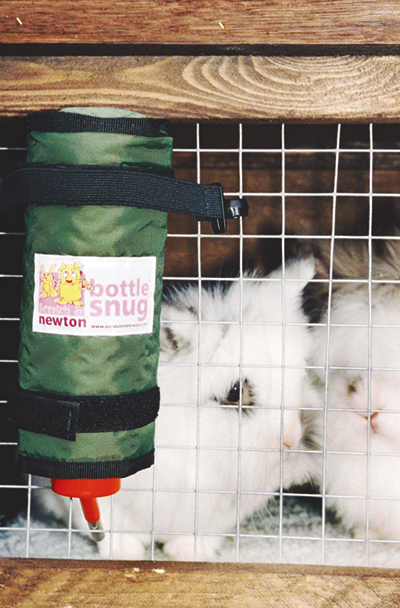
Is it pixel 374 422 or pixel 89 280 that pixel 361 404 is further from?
pixel 89 280

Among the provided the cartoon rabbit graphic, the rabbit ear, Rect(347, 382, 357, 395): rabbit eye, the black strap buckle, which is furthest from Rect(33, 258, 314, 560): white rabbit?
the cartoon rabbit graphic

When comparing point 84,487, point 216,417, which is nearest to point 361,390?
point 216,417

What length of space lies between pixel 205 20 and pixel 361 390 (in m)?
0.75

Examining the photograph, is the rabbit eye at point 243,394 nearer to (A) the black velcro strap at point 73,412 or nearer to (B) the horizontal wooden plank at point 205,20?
(A) the black velcro strap at point 73,412

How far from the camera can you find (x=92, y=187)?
70 centimetres

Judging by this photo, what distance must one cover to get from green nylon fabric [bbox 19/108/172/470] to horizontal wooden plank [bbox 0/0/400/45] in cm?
12

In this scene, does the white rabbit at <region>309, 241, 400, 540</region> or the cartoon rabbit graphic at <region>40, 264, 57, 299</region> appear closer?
the cartoon rabbit graphic at <region>40, 264, 57, 299</region>

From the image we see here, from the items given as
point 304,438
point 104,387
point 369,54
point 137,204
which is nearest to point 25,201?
point 137,204

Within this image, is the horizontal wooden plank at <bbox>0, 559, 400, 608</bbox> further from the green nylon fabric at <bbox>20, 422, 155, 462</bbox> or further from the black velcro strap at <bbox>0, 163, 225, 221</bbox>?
the black velcro strap at <bbox>0, 163, 225, 221</bbox>

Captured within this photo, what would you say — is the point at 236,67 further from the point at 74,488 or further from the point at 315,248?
the point at 74,488

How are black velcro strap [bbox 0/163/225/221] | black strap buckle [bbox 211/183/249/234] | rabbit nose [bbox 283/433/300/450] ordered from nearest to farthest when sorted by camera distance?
1. black velcro strap [bbox 0/163/225/221]
2. black strap buckle [bbox 211/183/249/234]
3. rabbit nose [bbox 283/433/300/450]

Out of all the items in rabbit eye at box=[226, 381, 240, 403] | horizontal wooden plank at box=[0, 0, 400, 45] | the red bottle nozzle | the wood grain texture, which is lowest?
the red bottle nozzle

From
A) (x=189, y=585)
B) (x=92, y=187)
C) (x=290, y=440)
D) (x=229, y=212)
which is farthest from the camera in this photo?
(x=290, y=440)

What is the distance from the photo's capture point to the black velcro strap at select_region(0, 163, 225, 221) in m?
0.70
